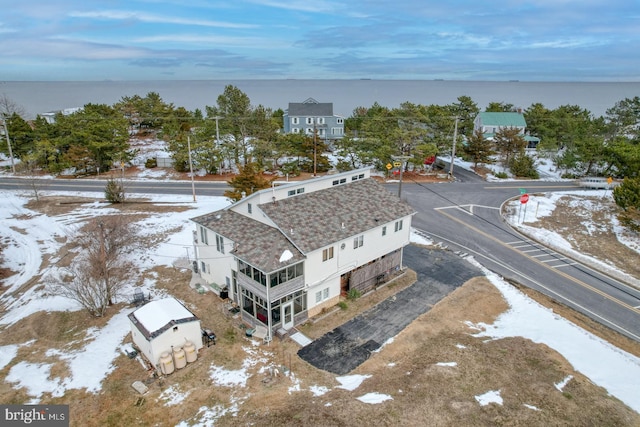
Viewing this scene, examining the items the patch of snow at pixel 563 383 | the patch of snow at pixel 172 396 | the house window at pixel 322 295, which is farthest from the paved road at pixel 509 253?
the patch of snow at pixel 172 396

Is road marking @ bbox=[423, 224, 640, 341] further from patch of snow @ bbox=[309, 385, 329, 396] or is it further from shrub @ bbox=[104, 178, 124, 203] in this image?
shrub @ bbox=[104, 178, 124, 203]

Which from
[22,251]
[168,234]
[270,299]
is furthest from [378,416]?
[22,251]

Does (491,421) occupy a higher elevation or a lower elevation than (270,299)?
lower

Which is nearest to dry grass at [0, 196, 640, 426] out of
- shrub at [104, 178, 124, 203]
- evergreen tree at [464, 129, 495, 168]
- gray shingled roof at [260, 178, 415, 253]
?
gray shingled roof at [260, 178, 415, 253]

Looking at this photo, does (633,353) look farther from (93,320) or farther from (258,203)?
(93,320)

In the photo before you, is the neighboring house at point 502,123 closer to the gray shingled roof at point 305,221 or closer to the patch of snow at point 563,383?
the gray shingled roof at point 305,221

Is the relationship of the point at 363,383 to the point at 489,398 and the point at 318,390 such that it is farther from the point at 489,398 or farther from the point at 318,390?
the point at 489,398
